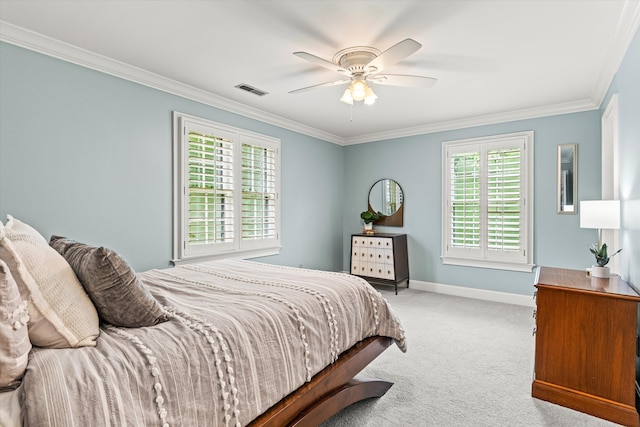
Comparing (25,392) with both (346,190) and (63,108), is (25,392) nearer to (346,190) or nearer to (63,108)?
(63,108)

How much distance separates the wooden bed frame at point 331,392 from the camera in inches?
56.6

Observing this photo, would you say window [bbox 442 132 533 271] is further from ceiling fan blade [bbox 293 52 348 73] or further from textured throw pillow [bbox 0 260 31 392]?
textured throw pillow [bbox 0 260 31 392]

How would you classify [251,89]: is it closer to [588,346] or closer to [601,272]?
[601,272]

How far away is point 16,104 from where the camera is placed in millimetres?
Result: 2500

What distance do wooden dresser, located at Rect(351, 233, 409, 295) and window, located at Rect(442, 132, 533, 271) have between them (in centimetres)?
61

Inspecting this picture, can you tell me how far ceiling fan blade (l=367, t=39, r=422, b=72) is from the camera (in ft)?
7.04

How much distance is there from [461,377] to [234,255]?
2.69m

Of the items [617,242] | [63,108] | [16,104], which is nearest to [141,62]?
[63,108]

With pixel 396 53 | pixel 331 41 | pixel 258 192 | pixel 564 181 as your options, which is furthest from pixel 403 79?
pixel 564 181

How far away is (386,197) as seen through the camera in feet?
18.3

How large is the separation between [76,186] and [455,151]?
4.50 m

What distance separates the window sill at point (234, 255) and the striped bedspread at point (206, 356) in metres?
1.52

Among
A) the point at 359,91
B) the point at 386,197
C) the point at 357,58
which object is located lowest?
the point at 386,197

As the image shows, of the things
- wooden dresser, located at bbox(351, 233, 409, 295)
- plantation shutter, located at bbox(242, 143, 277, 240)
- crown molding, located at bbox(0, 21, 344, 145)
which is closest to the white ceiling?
crown molding, located at bbox(0, 21, 344, 145)
